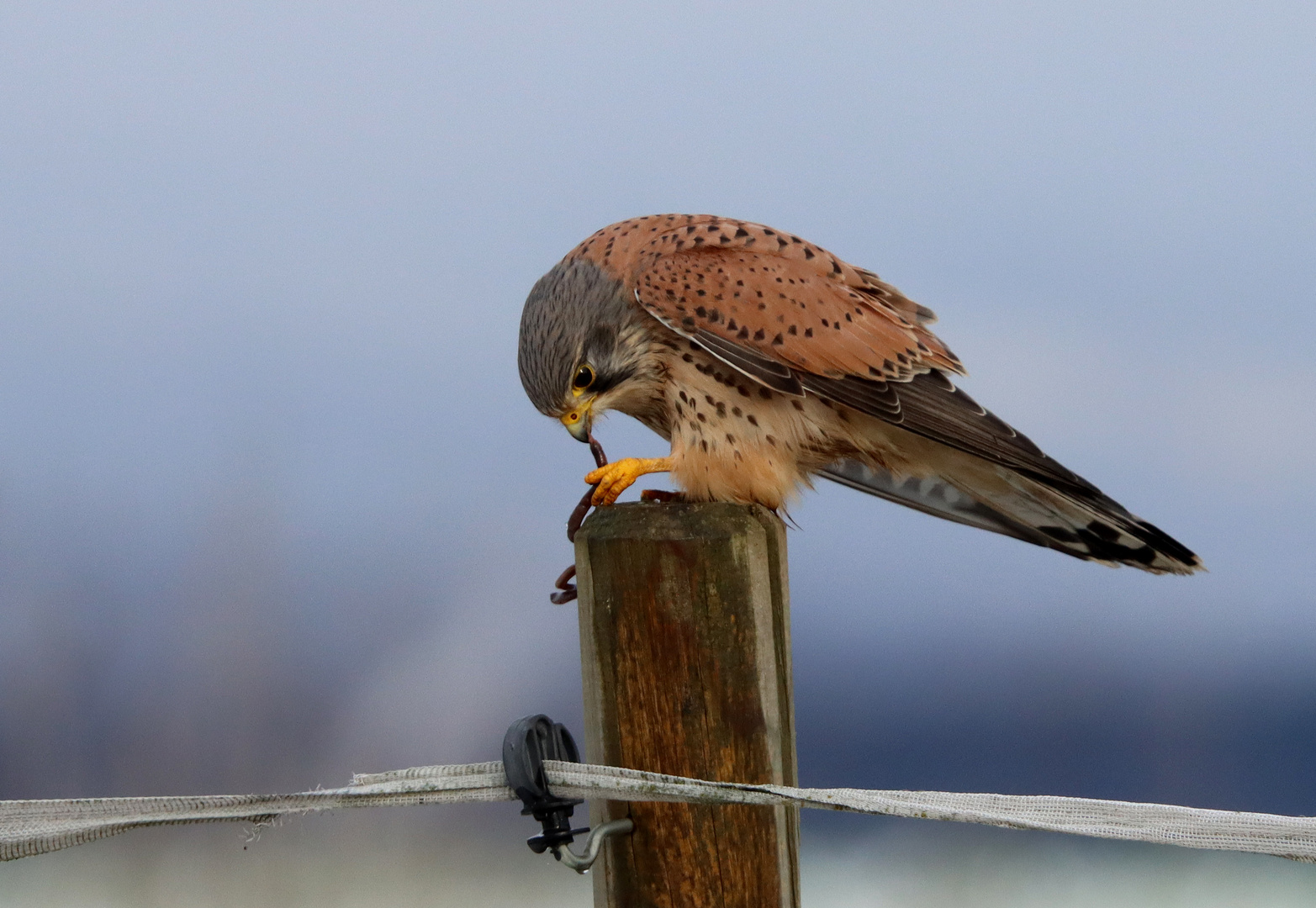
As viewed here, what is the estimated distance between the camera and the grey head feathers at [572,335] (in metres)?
2.29

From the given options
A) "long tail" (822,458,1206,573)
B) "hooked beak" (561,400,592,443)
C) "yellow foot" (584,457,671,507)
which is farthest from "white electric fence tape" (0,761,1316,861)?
"long tail" (822,458,1206,573)

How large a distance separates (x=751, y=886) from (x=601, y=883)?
0.80 feet

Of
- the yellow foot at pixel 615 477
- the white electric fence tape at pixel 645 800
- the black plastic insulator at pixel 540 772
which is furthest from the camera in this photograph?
the yellow foot at pixel 615 477

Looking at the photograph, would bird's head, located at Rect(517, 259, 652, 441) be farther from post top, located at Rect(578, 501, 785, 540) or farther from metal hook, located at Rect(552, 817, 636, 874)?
metal hook, located at Rect(552, 817, 636, 874)

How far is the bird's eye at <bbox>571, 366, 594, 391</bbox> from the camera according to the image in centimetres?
229

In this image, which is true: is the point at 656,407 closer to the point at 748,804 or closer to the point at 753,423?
the point at 753,423

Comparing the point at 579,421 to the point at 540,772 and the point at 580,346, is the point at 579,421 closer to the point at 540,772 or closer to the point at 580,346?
the point at 580,346

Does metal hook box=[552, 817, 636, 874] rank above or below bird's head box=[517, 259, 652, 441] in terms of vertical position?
below

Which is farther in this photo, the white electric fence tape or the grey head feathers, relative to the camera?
the grey head feathers

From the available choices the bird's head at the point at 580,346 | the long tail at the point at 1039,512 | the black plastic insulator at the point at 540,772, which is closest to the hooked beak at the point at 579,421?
the bird's head at the point at 580,346

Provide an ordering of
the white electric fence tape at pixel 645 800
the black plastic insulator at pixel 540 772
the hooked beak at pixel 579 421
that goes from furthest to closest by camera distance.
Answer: the hooked beak at pixel 579 421, the black plastic insulator at pixel 540 772, the white electric fence tape at pixel 645 800

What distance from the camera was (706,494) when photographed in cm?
227

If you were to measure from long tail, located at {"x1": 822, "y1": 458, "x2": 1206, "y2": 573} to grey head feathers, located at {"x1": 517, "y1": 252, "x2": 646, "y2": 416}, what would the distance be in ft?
2.14

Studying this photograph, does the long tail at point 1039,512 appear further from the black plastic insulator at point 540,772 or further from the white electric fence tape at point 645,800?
the black plastic insulator at point 540,772
